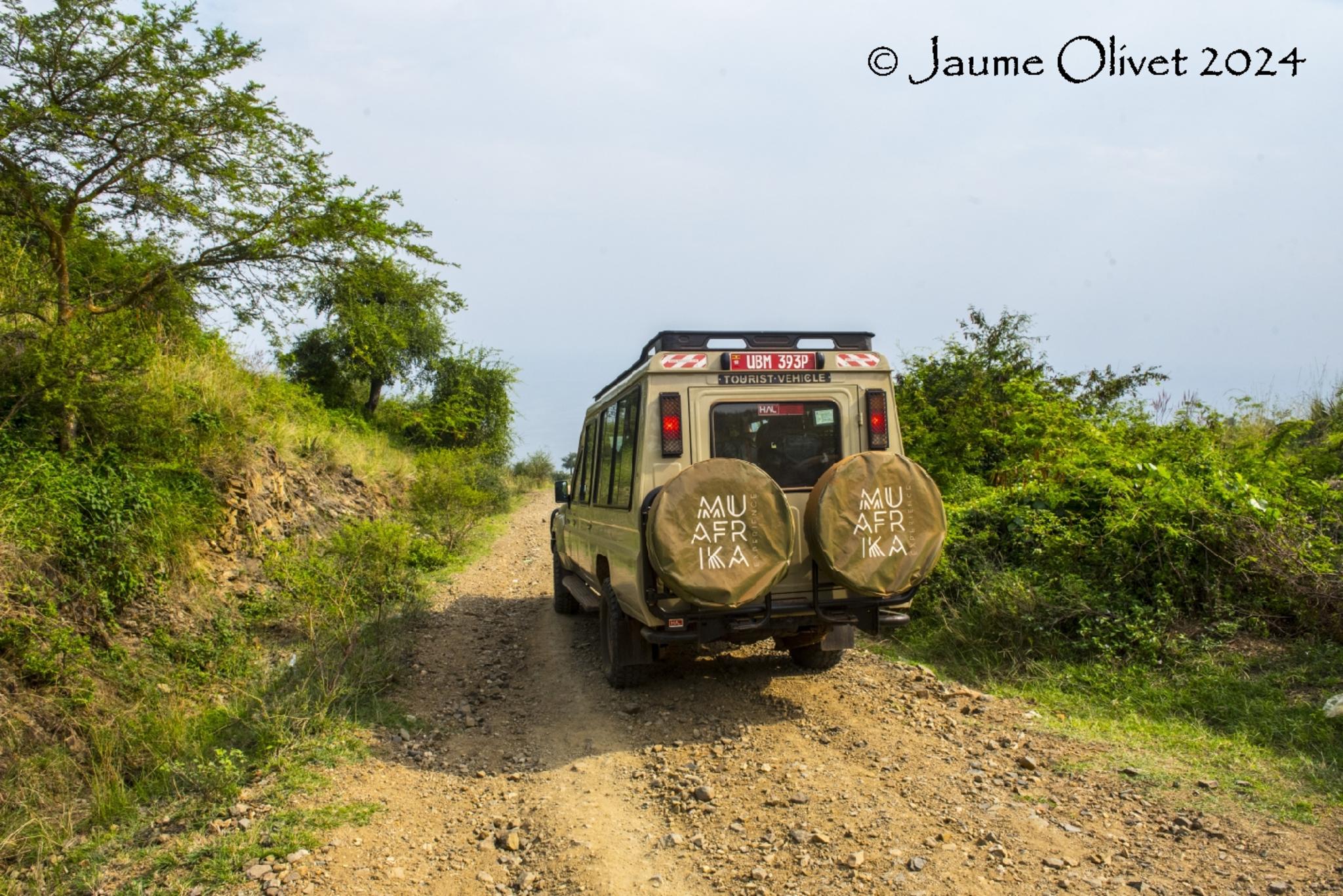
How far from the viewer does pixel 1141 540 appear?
6707mm

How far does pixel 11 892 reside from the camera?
437 centimetres

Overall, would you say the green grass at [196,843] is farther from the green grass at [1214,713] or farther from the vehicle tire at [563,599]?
the vehicle tire at [563,599]

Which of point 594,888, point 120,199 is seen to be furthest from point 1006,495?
point 120,199

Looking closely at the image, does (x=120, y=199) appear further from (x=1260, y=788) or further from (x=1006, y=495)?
(x=1260, y=788)

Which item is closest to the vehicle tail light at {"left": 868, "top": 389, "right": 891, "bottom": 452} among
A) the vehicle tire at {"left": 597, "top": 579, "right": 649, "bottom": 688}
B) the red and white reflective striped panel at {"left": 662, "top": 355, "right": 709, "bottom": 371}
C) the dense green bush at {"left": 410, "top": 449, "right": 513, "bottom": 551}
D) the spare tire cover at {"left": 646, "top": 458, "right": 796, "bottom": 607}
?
the spare tire cover at {"left": 646, "top": 458, "right": 796, "bottom": 607}

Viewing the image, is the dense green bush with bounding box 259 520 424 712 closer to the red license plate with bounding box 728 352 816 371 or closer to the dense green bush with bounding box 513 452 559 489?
the red license plate with bounding box 728 352 816 371

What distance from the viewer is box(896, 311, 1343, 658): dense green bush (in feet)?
20.1

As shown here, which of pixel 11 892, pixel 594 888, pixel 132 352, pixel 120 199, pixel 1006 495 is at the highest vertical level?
pixel 120 199

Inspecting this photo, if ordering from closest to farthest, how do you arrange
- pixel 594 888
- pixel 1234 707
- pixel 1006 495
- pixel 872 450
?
pixel 594 888 < pixel 1234 707 < pixel 872 450 < pixel 1006 495

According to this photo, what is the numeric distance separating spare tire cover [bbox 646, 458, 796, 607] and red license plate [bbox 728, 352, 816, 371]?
822mm

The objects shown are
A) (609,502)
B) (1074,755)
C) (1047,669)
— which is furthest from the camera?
(609,502)

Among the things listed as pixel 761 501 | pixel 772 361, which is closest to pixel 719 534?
pixel 761 501

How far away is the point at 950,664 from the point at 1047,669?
0.77 m

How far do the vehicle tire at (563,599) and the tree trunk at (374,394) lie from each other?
707 inches
